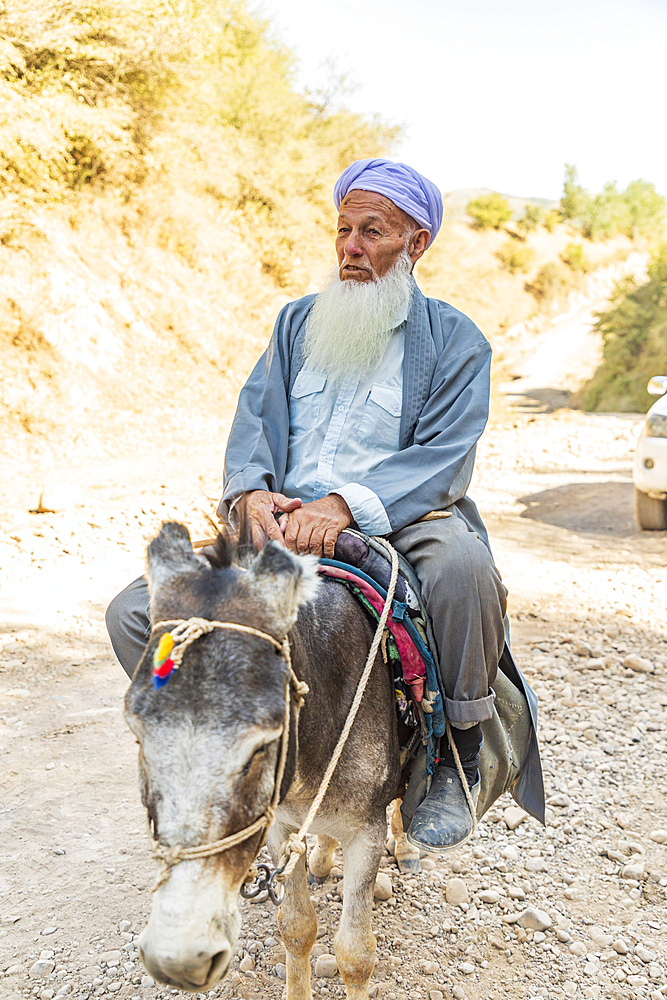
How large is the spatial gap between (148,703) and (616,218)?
57.5 m

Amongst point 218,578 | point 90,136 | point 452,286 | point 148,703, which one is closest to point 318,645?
A: point 218,578

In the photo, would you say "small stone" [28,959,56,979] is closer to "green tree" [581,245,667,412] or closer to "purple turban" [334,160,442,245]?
"purple turban" [334,160,442,245]

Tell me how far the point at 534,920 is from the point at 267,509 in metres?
1.88

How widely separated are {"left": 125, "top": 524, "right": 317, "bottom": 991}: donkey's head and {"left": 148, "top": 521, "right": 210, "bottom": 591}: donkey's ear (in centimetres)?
4

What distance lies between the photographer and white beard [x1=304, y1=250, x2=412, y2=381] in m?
2.70

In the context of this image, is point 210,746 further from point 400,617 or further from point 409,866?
point 409,866

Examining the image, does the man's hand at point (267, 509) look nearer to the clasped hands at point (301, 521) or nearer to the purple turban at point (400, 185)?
the clasped hands at point (301, 521)

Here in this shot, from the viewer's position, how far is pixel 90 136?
10539mm

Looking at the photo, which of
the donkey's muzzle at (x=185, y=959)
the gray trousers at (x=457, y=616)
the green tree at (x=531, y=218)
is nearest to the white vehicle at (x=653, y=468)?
the gray trousers at (x=457, y=616)

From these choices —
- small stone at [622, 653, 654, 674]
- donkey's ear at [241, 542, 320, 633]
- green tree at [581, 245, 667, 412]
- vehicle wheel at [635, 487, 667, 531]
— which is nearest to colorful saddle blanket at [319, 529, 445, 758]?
donkey's ear at [241, 542, 320, 633]

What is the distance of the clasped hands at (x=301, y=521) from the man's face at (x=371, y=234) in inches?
40.7

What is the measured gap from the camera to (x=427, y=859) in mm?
3096

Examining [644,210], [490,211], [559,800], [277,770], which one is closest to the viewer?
[277,770]

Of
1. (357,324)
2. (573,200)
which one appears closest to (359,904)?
(357,324)
